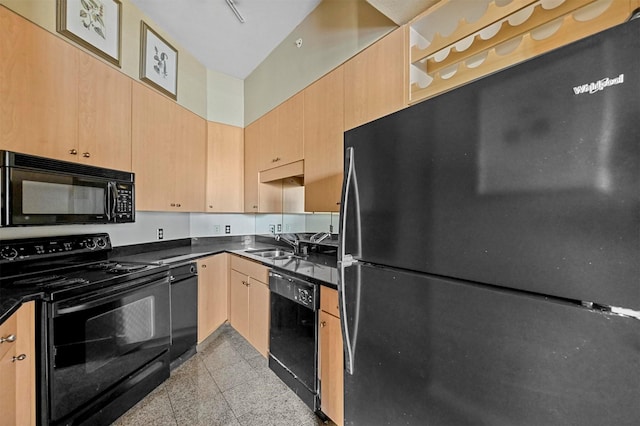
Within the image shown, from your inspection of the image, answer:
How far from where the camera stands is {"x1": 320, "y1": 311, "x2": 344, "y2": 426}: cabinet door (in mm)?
1477

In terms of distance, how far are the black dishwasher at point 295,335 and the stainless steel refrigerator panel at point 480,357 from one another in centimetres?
58

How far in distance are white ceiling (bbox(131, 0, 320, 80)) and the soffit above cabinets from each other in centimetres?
102

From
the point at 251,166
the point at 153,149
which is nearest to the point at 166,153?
the point at 153,149

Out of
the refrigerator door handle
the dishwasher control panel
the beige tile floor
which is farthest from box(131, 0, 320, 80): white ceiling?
the beige tile floor

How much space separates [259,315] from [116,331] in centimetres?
98

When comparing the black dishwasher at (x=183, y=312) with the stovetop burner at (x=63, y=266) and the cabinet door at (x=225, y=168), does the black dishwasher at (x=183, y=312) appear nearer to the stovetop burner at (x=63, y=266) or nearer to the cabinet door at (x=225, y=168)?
the stovetop burner at (x=63, y=266)

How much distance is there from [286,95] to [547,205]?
231 cm

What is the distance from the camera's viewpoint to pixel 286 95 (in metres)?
2.46

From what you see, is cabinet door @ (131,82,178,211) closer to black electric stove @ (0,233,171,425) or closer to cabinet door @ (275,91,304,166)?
black electric stove @ (0,233,171,425)

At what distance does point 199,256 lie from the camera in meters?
2.50

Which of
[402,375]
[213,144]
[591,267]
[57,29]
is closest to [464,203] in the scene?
[591,267]

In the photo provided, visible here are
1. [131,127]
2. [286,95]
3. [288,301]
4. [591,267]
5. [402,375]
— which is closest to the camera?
[591,267]

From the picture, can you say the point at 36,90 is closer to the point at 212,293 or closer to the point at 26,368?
the point at 26,368

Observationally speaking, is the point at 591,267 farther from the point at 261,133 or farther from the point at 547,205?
the point at 261,133
